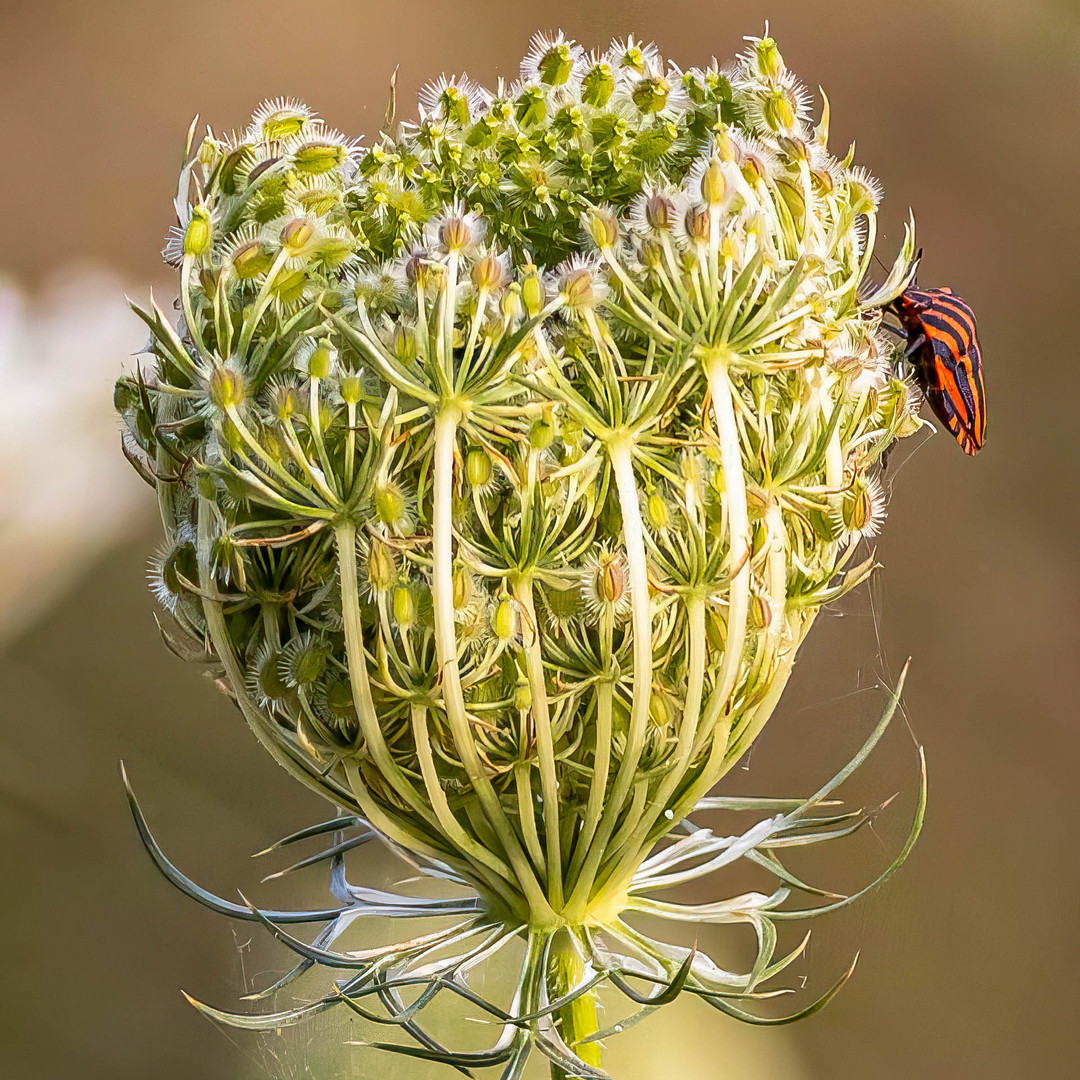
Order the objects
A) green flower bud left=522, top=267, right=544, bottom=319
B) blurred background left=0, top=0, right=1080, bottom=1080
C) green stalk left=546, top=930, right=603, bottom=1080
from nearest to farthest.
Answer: green flower bud left=522, top=267, right=544, bottom=319
green stalk left=546, top=930, right=603, bottom=1080
blurred background left=0, top=0, right=1080, bottom=1080

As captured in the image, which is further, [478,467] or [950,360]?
[950,360]

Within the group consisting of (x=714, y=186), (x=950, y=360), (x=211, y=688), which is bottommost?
(x=211, y=688)

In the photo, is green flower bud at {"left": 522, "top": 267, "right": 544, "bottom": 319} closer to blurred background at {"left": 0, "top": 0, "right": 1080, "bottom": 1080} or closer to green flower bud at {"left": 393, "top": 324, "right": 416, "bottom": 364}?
green flower bud at {"left": 393, "top": 324, "right": 416, "bottom": 364}

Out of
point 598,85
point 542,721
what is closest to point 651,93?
point 598,85

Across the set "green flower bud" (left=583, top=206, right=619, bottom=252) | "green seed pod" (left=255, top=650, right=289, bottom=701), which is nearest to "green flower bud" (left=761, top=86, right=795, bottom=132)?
"green flower bud" (left=583, top=206, right=619, bottom=252)

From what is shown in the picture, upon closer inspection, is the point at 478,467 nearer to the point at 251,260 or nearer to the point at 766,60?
the point at 251,260

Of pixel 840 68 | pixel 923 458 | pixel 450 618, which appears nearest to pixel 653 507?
pixel 450 618

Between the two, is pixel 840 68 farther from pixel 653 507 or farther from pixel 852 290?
pixel 653 507
